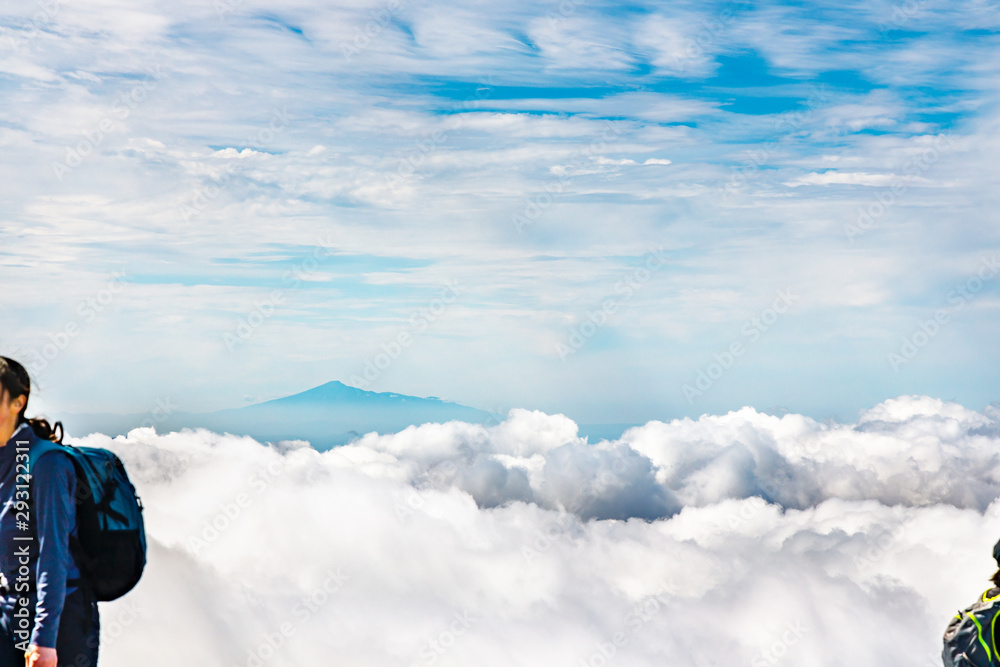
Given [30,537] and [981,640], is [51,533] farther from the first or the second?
[981,640]

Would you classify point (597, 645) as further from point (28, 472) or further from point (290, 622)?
point (28, 472)

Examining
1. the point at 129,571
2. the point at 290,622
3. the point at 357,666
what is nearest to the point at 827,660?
the point at 357,666

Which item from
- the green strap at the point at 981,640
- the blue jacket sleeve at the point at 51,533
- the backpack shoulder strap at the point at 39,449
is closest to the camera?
the blue jacket sleeve at the point at 51,533

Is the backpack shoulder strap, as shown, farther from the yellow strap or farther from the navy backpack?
the yellow strap

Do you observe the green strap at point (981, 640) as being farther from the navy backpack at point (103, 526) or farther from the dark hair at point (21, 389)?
the dark hair at point (21, 389)

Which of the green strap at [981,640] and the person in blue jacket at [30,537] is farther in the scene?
the green strap at [981,640]

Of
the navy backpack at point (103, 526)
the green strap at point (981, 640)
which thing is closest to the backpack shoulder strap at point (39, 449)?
the navy backpack at point (103, 526)

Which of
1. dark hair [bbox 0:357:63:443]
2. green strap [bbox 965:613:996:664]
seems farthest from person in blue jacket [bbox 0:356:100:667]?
green strap [bbox 965:613:996:664]
